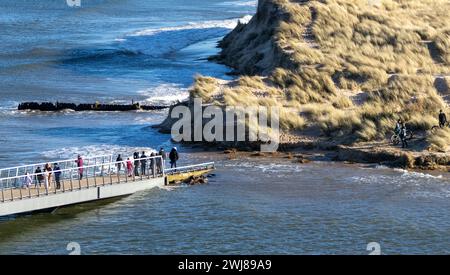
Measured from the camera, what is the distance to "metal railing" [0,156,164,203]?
3269cm

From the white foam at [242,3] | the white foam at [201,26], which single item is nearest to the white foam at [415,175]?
the white foam at [201,26]

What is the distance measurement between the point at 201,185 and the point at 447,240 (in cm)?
982

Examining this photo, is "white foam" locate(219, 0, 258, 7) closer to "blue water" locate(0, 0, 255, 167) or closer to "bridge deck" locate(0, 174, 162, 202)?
"blue water" locate(0, 0, 255, 167)

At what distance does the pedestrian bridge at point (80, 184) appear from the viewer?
105 feet

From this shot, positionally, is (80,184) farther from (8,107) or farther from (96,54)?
(96,54)

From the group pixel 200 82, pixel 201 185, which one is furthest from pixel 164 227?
pixel 200 82

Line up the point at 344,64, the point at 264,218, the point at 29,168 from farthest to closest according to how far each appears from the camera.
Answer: the point at 344,64 < the point at 29,168 < the point at 264,218

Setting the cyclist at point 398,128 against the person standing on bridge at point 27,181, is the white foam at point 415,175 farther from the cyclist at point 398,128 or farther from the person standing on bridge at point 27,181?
the person standing on bridge at point 27,181

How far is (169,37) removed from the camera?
77875 mm

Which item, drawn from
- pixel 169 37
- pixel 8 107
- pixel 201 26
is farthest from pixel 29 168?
pixel 201 26

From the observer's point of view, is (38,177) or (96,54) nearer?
(38,177)

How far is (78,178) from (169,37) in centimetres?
4478

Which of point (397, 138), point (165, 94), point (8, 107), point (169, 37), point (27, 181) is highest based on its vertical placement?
point (169, 37)

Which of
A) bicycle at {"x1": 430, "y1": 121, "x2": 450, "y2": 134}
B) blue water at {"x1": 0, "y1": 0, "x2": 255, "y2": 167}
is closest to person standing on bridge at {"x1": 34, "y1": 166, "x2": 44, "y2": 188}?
blue water at {"x1": 0, "y1": 0, "x2": 255, "y2": 167}
